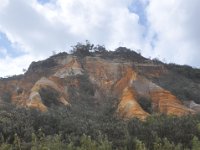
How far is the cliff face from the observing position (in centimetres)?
3135

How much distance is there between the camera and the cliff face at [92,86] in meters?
31.4

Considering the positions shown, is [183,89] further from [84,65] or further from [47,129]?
[47,129]

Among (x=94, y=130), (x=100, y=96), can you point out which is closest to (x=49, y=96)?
(x=100, y=96)

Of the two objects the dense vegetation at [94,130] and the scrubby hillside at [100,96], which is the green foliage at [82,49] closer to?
the scrubby hillside at [100,96]

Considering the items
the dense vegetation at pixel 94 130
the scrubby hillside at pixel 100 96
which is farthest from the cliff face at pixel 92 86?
the dense vegetation at pixel 94 130

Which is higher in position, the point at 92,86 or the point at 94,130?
the point at 92,86

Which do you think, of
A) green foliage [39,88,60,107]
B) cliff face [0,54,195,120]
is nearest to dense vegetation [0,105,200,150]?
cliff face [0,54,195,120]

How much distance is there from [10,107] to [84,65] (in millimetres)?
14094

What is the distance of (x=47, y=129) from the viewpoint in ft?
75.7

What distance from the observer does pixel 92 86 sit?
3809 centimetres

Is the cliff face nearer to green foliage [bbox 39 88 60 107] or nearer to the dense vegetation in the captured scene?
green foliage [bbox 39 88 60 107]

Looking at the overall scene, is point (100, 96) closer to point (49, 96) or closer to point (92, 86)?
point (92, 86)

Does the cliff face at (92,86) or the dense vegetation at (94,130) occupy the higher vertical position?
the cliff face at (92,86)

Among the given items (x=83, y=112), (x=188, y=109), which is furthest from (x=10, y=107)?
(x=188, y=109)
